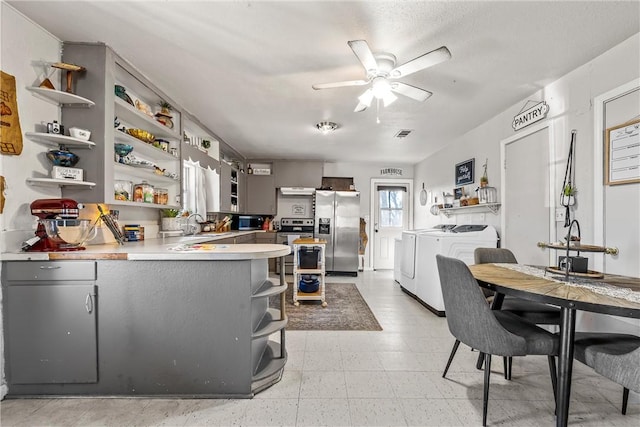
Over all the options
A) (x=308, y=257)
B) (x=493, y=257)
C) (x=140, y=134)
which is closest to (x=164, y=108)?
(x=140, y=134)

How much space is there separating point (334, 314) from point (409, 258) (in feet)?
4.85

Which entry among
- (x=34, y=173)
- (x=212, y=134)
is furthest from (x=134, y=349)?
(x=212, y=134)

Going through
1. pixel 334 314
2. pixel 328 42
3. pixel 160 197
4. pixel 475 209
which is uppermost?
pixel 328 42

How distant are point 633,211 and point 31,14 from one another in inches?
159

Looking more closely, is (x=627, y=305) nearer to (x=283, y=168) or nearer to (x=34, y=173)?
(x=34, y=173)

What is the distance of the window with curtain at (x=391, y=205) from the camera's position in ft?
20.6

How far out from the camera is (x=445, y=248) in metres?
3.27

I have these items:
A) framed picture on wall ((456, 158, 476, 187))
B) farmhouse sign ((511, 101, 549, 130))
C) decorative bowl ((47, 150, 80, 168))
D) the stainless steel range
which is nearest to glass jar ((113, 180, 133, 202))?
decorative bowl ((47, 150, 80, 168))

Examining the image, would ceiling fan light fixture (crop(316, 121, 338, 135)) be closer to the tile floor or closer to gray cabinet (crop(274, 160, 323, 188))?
gray cabinet (crop(274, 160, 323, 188))

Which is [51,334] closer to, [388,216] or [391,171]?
[388,216]

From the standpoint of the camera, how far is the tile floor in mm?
1572

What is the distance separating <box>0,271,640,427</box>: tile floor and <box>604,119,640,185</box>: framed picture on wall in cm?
140

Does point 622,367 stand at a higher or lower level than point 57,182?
lower

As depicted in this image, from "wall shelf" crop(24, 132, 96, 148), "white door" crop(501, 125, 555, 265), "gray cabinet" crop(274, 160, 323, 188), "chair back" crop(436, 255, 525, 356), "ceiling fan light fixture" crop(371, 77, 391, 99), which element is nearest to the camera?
"chair back" crop(436, 255, 525, 356)
